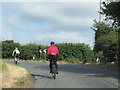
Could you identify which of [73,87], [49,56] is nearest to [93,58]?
[49,56]

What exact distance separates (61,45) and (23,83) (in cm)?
3363

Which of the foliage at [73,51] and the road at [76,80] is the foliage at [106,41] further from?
the road at [76,80]

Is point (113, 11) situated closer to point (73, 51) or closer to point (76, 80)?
point (76, 80)

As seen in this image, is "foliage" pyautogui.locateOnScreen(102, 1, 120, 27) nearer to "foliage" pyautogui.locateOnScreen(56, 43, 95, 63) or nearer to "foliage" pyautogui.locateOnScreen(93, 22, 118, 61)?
"foliage" pyautogui.locateOnScreen(93, 22, 118, 61)

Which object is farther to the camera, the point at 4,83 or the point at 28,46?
the point at 28,46

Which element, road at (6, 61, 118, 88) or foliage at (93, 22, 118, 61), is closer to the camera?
road at (6, 61, 118, 88)

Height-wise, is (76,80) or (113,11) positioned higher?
(113,11)

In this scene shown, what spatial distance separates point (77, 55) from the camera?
145ft

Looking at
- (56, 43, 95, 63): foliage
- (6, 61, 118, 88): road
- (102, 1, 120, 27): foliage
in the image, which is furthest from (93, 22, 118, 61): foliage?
(6, 61, 118, 88): road

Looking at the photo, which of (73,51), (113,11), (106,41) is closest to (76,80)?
(113,11)

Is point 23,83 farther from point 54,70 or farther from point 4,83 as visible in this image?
point 54,70

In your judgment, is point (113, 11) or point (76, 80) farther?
point (113, 11)

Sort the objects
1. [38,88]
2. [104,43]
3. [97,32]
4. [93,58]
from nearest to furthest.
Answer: [38,88] < [104,43] < [97,32] < [93,58]

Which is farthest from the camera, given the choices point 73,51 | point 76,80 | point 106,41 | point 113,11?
point 73,51
